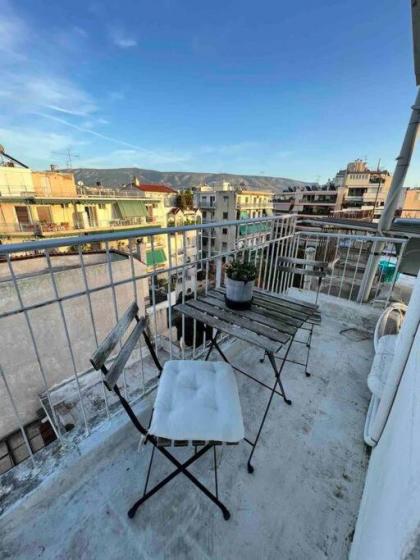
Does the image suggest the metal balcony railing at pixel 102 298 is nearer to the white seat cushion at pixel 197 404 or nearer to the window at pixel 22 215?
the white seat cushion at pixel 197 404

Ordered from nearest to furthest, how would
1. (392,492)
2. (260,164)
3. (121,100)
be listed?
(392,492)
(121,100)
(260,164)

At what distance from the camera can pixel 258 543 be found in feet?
3.59

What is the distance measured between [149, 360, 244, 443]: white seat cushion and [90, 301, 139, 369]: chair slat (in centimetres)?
39

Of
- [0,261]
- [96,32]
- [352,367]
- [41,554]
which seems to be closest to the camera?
[41,554]

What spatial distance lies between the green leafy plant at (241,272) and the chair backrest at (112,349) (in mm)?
695

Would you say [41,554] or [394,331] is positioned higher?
[394,331]

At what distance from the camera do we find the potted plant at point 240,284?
164cm

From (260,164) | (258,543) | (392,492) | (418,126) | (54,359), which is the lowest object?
(54,359)

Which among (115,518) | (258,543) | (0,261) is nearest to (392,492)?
(258,543)

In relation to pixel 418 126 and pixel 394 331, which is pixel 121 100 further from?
pixel 394 331

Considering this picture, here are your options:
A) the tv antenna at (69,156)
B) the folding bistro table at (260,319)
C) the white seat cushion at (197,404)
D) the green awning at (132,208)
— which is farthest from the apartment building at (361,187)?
the white seat cushion at (197,404)

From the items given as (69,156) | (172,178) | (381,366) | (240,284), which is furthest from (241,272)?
(172,178)

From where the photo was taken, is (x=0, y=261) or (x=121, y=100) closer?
(x=0, y=261)

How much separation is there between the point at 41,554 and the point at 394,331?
2.78 metres
